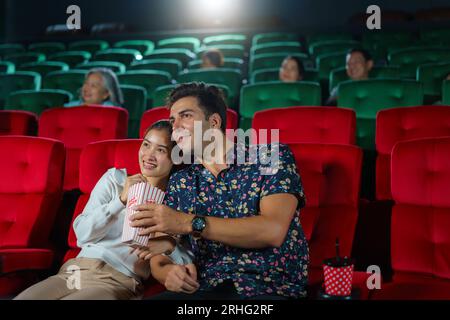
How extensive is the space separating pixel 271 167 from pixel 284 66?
2226mm

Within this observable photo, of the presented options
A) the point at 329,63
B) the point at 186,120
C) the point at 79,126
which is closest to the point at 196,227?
the point at 186,120

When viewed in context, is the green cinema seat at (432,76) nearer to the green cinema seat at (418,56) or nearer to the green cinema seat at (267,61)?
the green cinema seat at (418,56)

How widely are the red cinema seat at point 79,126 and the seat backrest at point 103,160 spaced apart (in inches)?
19.6

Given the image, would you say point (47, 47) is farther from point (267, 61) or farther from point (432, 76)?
point (432, 76)

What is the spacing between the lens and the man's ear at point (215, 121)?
5.03ft

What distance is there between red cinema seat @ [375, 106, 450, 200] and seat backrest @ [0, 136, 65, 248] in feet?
3.20

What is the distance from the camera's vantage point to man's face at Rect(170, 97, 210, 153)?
1.49 meters

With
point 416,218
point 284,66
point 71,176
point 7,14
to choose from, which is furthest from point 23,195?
point 7,14

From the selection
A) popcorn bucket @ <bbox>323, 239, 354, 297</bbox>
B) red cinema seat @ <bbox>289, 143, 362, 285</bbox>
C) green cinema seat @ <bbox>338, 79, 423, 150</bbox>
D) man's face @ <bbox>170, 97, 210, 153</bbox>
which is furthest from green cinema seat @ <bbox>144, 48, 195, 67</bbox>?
popcorn bucket @ <bbox>323, 239, 354, 297</bbox>

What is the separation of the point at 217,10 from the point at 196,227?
5.99 m

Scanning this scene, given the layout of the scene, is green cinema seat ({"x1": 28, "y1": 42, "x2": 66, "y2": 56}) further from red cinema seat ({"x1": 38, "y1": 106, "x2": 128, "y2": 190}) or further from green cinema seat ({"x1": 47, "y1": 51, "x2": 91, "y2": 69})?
red cinema seat ({"x1": 38, "y1": 106, "x2": 128, "y2": 190})

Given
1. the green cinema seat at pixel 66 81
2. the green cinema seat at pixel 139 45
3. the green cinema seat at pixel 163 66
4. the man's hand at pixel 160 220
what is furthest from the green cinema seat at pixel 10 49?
the man's hand at pixel 160 220

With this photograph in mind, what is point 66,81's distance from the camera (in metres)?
4.02
